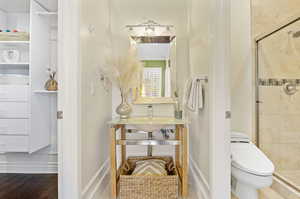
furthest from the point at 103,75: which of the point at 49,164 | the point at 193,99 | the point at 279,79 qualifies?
the point at 279,79

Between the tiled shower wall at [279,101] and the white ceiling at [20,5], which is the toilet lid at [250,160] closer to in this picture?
the tiled shower wall at [279,101]

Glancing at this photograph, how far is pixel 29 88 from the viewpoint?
253 cm

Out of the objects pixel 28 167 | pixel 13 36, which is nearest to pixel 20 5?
pixel 13 36

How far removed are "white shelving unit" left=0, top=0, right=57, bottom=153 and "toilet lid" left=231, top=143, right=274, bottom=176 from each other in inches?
90.3

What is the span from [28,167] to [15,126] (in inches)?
27.6

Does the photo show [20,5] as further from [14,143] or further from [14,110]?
[14,143]

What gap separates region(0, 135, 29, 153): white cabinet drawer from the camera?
2529 millimetres

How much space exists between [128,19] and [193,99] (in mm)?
1629

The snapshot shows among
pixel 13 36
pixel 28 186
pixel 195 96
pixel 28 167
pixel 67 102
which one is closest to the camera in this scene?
pixel 67 102

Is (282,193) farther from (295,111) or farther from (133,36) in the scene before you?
(133,36)

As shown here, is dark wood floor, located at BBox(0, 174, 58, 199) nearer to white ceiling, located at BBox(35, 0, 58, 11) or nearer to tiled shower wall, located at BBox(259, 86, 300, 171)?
white ceiling, located at BBox(35, 0, 58, 11)

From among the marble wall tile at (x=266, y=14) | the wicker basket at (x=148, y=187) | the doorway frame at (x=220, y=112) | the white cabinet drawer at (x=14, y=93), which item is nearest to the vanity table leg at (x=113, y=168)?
the wicker basket at (x=148, y=187)

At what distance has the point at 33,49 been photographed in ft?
8.39

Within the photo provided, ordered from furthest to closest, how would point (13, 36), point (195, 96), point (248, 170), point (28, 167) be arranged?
point (28, 167), point (13, 36), point (195, 96), point (248, 170)
